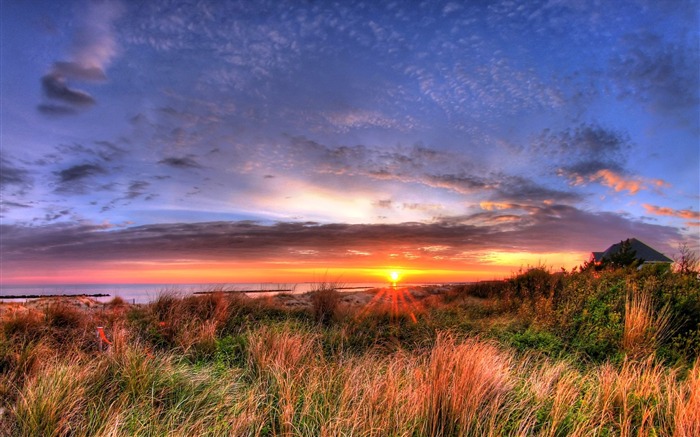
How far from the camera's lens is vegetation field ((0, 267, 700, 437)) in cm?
414

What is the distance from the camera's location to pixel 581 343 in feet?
25.3

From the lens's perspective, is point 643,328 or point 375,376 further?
point 643,328

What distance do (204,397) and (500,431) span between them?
3.24 m

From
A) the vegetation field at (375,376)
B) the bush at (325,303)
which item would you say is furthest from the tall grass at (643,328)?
the bush at (325,303)

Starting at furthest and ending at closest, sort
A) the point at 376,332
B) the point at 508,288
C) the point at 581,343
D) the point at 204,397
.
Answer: the point at 508,288, the point at 376,332, the point at 581,343, the point at 204,397

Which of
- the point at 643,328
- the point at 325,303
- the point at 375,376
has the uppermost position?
the point at 325,303

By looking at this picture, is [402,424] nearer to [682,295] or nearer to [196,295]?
[682,295]

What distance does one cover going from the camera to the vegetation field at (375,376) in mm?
4141

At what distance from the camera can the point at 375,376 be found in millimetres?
5258

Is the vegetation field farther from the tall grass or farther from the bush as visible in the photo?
the bush

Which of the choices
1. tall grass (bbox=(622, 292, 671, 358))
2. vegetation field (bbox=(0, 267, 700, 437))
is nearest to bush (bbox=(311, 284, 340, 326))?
vegetation field (bbox=(0, 267, 700, 437))

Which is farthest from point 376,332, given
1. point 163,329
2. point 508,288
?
point 508,288

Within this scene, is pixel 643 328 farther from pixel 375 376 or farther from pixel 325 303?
pixel 325 303

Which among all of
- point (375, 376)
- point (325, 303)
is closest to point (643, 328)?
point (375, 376)
